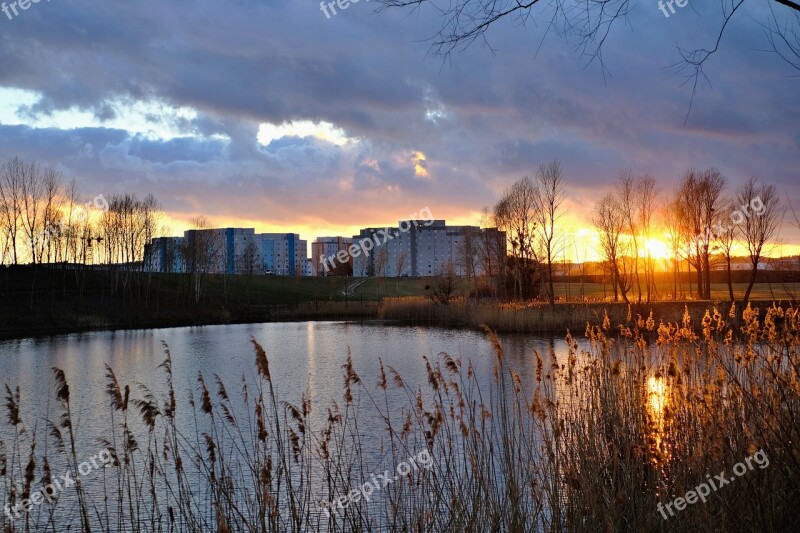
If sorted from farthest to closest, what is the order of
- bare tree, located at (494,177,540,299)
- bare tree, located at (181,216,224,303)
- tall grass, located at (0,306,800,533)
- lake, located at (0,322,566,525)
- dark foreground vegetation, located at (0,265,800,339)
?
bare tree, located at (181,216,224,303) → bare tree, located at (494,177,540,299) → dark foreground vegetation, located at (0,265,800,339) → lake, located at (0,322,566,525) → tall grass, located at (0,306,800,533)

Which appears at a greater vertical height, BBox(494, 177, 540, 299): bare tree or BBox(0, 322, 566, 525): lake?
BBox(494, 177, 540, 299): bare tree

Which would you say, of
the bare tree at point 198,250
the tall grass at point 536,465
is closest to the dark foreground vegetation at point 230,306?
the bare tree at point 198,250

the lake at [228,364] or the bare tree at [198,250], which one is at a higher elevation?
the bare tree at [198,250]

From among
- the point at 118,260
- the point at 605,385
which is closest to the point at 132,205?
the point at 118,260

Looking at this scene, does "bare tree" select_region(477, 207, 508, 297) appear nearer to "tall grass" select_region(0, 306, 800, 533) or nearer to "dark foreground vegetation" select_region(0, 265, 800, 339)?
"dark foreground vegetation" select_region(0, 265, 800, 339)

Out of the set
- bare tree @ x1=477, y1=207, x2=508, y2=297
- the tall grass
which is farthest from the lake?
bare tree @ x1=477, y1=207, x2=508, y2=297

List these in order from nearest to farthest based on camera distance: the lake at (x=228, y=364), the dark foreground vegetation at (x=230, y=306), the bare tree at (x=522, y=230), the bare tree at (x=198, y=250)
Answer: the lake at (x=228, y=364)
the dark foreground vegetation at (x=230, y=306)
the bare tree at (x=522, y=230)
the bare tree at (x=198, y=250)

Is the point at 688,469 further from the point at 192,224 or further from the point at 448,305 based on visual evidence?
the point at 192,224

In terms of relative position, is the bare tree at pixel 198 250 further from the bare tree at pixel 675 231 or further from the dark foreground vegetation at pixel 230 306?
the bare tree at pixel 675 231

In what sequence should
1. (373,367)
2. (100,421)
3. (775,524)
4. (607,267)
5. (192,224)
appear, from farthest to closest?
(192,224)
(607,267)
(373,367)
(100,421)
(775,524)

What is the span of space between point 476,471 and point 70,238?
5198cm

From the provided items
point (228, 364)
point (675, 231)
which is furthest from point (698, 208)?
point (228, 364)

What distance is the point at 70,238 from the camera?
5000 centimetres

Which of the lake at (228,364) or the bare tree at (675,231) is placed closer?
the lake at (228,364)
